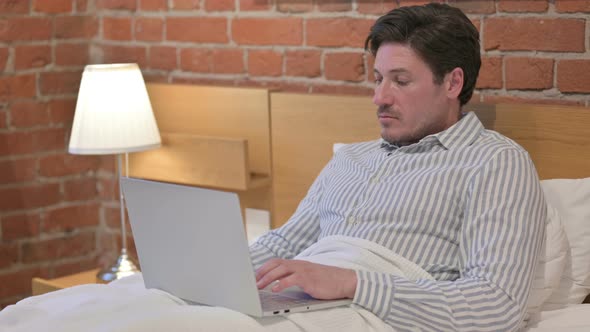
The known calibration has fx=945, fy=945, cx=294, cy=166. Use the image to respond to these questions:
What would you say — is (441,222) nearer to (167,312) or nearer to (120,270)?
(167,312)

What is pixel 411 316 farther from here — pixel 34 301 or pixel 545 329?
pixel 34 301

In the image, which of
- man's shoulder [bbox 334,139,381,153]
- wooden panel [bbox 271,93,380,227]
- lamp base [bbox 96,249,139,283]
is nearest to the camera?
man's shoulder [bbox 334,139,381,153]

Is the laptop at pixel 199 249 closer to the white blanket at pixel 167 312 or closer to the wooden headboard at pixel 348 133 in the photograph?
the white blanket at pixel 167 312

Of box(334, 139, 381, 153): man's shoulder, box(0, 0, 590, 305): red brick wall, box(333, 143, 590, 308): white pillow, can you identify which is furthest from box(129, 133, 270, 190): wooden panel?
box(333, 143, 590, 308): white pillow

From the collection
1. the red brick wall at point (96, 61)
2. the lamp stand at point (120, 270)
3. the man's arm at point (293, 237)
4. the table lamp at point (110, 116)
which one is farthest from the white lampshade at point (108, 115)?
the man's arm at point (293, 237)

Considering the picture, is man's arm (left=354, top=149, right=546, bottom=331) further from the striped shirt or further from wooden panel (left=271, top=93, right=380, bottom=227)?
wooden panel (left=271, top=93, right=380, bottom=227)

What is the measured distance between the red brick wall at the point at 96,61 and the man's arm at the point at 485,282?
0.62m

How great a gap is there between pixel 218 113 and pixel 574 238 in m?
1.26

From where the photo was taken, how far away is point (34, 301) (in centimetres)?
183

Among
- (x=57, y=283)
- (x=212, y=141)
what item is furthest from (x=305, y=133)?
(x=57, y=283)

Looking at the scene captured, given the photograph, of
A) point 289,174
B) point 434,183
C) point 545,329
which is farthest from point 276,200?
point 545,329

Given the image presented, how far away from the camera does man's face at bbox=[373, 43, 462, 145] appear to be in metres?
2.03

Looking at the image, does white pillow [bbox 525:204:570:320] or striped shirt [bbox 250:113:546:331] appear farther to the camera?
white pillow [bbox 525:204:570:320]

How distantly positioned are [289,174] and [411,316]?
105 cm
